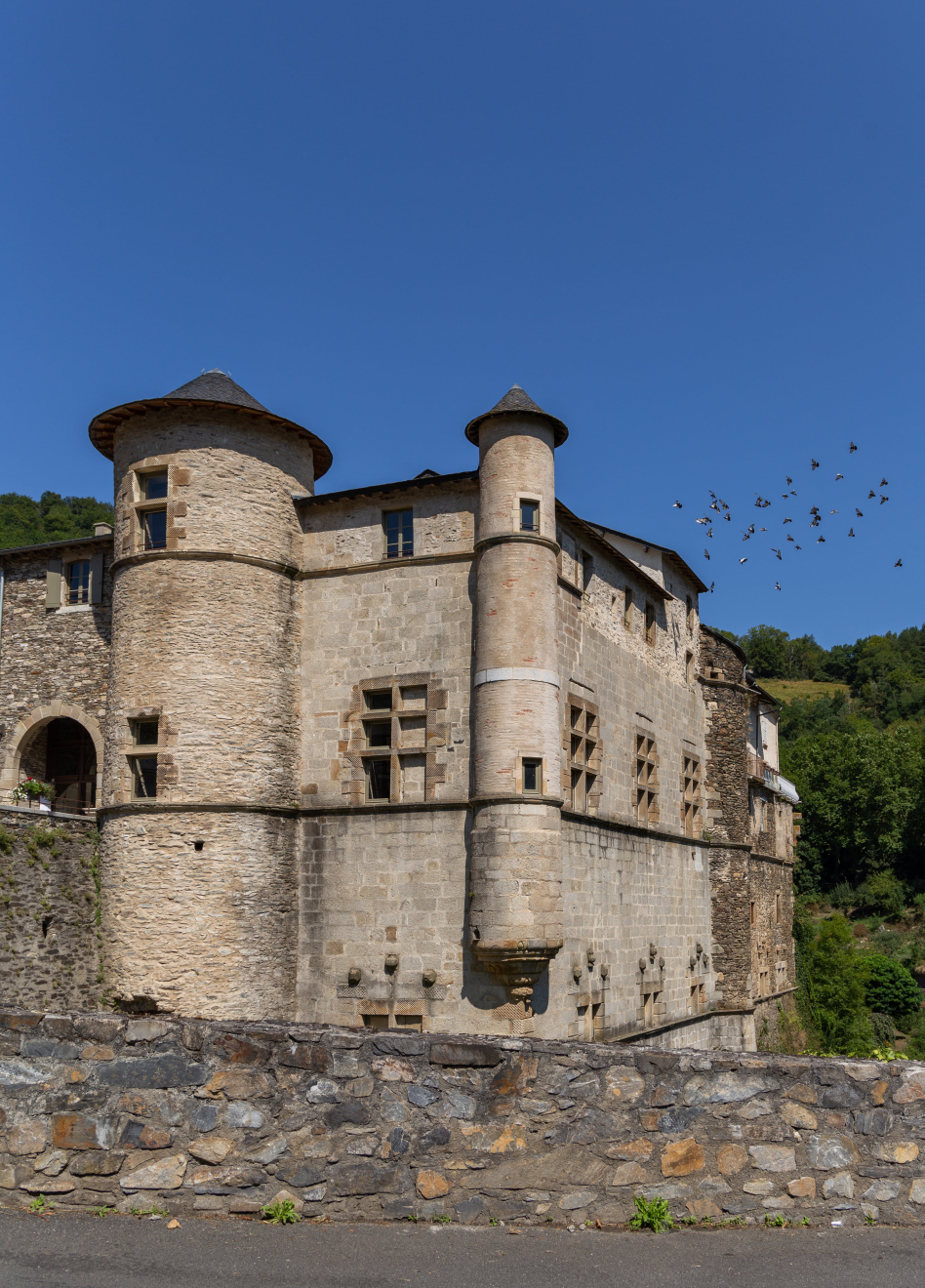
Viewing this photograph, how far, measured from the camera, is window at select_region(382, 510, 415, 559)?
2059 cm

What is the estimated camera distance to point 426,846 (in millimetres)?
18984

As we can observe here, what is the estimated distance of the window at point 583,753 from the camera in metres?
21.4

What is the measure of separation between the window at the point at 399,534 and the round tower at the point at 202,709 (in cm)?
184

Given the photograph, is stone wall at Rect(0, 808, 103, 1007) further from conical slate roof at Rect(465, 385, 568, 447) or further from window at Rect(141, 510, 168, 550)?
conical slate roof at Rect(465, 385, 568, 447)

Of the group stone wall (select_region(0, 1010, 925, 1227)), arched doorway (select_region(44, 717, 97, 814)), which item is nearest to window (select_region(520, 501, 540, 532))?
arched doorway (select_region(44, 717, 97, 814))

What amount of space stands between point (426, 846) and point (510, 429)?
280 inches

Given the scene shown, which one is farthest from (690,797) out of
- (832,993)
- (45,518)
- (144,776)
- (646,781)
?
(45,518)

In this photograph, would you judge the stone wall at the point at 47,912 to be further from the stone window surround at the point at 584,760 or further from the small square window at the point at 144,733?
the stone window surround at the point at 584,760

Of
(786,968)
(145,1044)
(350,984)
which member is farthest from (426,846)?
(786,968)

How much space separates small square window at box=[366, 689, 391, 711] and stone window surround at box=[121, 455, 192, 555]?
4214 mm

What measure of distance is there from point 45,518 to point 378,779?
2500 inches


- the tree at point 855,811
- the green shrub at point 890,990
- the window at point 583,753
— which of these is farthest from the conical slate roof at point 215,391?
the tree at point 855,811

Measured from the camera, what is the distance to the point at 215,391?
20766mm

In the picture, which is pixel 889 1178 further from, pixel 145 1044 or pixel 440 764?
pixel 440 764
